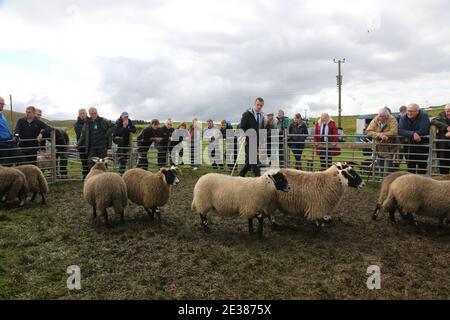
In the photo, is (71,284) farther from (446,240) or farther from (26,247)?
(446,240)

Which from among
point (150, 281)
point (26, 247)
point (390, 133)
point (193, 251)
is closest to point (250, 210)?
point (193, 251)

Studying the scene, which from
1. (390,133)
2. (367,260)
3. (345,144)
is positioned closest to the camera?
(367,260)

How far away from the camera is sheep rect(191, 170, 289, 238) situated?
651 cm

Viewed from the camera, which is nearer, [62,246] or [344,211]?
[62,246]

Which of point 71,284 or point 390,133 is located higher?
point 390,133

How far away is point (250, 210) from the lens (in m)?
6.48

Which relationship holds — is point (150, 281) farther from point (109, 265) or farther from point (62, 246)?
point (62, 246)

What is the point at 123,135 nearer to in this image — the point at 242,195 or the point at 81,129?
the point at 81,129

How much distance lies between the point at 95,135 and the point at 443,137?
33.1 feet
